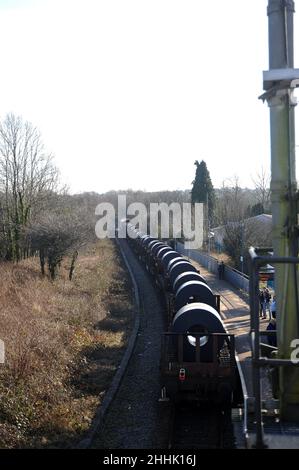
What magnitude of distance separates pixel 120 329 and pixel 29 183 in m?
20.9

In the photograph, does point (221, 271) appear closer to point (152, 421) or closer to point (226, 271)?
point (226, 271)

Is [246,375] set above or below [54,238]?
below

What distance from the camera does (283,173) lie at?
19.6 ft

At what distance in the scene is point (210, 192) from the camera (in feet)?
218

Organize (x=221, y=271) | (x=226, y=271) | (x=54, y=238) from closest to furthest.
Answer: (x=54, y=238)
(x=226, y=271)
(x=221, y=271)

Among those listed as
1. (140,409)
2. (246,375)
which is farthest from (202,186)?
(140,409)

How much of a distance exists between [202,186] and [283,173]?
6059 cm

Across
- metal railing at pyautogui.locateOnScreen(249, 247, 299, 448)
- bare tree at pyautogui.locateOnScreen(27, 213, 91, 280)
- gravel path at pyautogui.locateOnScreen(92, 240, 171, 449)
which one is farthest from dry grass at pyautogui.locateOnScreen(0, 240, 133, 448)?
metal railing at pyautogui.locateOnScreen(249, 247, 299, 448)

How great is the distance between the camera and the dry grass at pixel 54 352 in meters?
10.4

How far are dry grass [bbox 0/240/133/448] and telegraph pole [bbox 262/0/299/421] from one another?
223 inches

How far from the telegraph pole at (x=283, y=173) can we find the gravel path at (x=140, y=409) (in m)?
4.82

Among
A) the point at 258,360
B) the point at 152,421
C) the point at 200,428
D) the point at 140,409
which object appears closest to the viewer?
the point at 258,360

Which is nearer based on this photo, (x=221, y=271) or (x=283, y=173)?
(x=283, y=173)

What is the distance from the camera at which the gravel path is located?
9.84 metres
